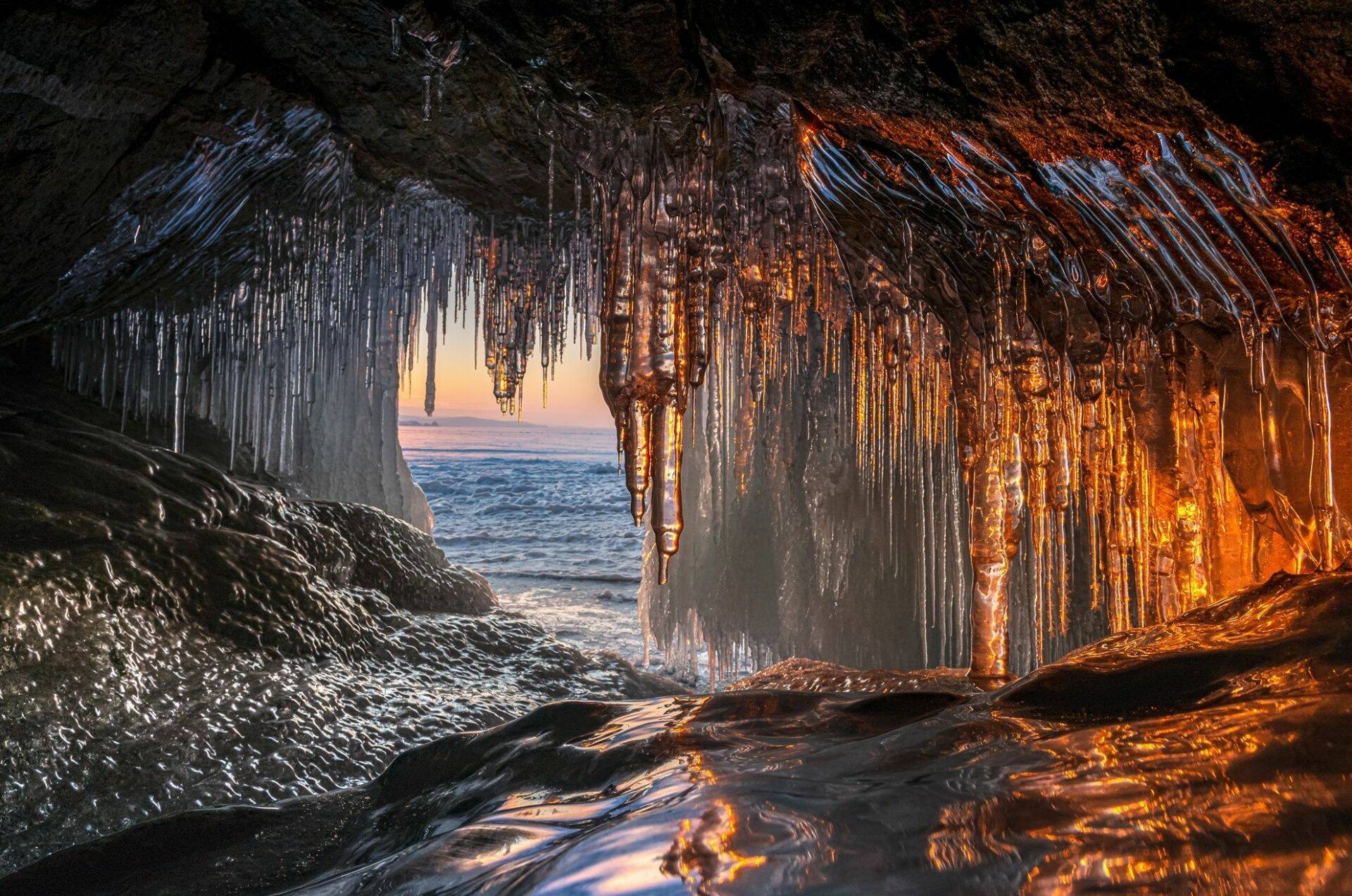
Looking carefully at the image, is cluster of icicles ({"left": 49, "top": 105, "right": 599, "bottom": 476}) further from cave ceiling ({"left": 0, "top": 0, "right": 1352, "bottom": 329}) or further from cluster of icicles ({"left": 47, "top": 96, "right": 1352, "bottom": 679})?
cave ceiling ({"left": 0, "top": 0, "right": 1352, "bottom": 329})

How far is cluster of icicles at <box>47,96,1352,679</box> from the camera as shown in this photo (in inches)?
114

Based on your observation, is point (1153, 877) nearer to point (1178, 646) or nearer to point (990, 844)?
point (990, 844)

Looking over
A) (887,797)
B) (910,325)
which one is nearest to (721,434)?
(910,325)

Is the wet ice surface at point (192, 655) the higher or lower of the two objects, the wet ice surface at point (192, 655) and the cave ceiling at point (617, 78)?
the lower

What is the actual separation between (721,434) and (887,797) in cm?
482

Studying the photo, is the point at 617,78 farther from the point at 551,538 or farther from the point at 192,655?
the point at 551,538

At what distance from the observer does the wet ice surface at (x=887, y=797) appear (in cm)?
140

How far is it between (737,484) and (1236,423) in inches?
141

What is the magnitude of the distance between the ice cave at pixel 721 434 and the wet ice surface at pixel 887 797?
1cm

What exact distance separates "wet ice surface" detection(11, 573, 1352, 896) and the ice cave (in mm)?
13

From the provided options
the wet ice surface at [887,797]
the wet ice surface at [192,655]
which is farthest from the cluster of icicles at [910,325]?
the wet ice surface at [192,655]

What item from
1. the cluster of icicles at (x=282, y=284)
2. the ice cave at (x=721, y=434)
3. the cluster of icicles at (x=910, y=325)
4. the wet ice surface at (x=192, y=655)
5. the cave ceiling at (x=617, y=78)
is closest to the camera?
the ice cave at (x=721, y=434)

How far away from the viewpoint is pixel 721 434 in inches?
252

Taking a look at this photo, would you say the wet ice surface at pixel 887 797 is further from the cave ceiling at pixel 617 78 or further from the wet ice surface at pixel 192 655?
the cave ceiling at pixel 617 78
